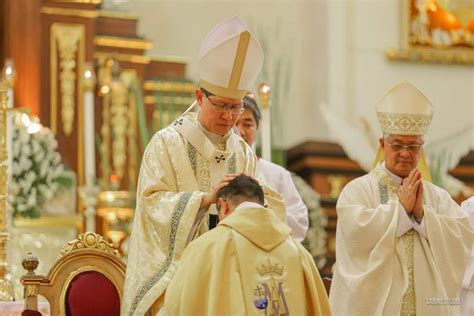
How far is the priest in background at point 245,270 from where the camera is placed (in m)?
5.93

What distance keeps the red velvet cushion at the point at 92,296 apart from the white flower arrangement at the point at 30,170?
215 centimetres

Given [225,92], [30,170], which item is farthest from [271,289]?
[30,170]

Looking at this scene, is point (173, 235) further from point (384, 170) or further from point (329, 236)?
point (329, 236)

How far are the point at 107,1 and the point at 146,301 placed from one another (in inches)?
224

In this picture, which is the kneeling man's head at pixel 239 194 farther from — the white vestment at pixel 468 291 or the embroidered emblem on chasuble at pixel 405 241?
the white vestment at pixel 468 291

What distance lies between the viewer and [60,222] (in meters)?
9.79

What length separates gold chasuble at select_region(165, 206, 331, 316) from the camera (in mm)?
5926

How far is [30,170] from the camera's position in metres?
9.41

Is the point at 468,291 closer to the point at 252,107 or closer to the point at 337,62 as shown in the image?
the point at 252,107

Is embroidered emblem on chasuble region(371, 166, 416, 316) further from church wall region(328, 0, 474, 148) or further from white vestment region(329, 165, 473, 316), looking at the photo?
church wall region(328, 0, 474, 148)

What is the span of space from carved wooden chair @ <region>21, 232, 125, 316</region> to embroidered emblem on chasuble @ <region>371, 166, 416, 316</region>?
1.47 metres

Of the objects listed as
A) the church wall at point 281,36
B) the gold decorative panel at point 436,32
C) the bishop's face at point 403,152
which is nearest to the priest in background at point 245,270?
the bishop's face at point 403,152

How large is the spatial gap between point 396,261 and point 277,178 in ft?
4.26

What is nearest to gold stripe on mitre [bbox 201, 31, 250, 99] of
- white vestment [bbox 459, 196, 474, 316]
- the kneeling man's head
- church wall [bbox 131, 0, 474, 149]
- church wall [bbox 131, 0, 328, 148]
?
the kneeling man's head
